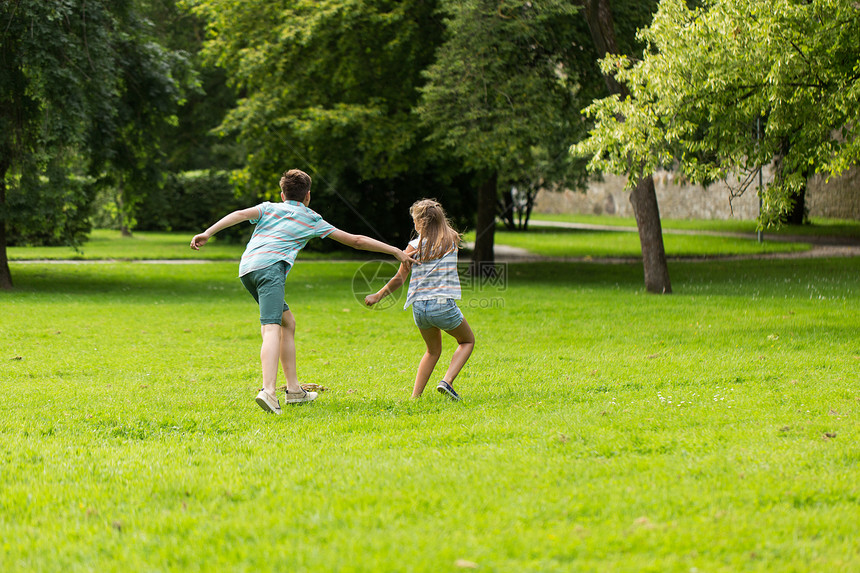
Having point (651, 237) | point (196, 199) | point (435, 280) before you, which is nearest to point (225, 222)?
point (435, 280)

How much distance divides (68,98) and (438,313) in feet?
35.3

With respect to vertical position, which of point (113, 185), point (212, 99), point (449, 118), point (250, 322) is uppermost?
point (212, 99)

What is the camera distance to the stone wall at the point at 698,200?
35.4 meters

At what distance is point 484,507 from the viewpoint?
157 inches

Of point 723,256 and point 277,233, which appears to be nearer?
point 277,233

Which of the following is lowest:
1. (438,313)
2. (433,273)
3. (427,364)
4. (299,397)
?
(299,397)

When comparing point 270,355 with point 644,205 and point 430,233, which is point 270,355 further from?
point 644,205

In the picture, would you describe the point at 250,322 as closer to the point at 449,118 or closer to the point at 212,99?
the point at 449,118

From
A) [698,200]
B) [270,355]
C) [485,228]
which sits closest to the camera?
[270,355]

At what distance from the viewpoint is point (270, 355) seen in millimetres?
6184

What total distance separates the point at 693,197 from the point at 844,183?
30.0ft

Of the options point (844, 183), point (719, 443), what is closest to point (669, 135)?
point (719, 443)

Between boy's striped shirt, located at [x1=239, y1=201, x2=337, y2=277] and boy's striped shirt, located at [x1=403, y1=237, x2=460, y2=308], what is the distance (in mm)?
857

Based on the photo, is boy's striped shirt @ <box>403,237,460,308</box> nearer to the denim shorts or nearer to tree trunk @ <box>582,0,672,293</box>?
the denim shorts
